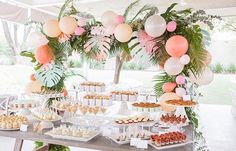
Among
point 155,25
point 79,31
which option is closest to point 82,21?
point 79,31

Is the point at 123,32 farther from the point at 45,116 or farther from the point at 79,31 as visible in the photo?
the point at 45,116

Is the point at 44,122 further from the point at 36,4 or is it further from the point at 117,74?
the point at 36,4

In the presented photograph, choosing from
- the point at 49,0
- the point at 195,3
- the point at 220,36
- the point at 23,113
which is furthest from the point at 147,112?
the point at 220,36

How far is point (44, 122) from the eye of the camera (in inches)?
97.6

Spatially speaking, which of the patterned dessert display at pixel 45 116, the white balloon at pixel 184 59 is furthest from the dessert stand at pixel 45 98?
the white balloon at pixel 184 59

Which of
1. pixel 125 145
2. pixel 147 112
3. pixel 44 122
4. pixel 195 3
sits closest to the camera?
pixel 125 145

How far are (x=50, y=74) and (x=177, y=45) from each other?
5.10ft

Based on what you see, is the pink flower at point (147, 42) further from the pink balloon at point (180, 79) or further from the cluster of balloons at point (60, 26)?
the cluster of balloons at point (60, 26)

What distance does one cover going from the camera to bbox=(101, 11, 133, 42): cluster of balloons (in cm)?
265

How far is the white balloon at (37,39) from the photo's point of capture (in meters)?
2.94

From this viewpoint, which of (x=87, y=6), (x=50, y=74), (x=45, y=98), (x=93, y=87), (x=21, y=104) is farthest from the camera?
(x=87, y=6)

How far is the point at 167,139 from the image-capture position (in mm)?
2012

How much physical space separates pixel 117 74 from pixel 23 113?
1.17m

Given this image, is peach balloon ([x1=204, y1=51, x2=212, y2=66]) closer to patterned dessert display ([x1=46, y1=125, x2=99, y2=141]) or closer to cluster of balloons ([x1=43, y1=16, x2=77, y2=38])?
patterned dessert display ([x1=46, y1=125, x2=99, y2=141])
